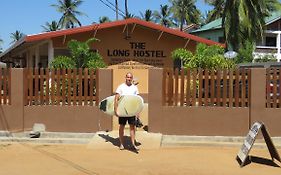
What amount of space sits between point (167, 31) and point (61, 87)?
24.6 ft

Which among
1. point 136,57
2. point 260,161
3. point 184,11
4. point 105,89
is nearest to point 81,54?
point 136,57

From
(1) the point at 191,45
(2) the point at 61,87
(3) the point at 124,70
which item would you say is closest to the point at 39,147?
(2) the point at 61,87

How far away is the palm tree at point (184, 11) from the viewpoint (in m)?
60.2

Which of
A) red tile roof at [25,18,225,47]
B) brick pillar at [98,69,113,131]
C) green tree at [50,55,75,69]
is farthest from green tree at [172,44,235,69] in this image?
brick pillar at [98,69,113,131]

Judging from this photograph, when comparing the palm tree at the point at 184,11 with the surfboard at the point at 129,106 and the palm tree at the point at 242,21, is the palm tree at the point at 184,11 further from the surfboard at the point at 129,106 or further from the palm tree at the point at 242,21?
the surfboard at the point at 129,106

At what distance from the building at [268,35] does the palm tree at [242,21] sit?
540cm

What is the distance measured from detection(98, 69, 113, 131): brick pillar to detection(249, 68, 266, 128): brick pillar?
3378 millimetres

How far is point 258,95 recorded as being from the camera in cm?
1159

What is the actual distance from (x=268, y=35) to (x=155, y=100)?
1390 inches

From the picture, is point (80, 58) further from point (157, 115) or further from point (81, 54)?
point (157, 115)

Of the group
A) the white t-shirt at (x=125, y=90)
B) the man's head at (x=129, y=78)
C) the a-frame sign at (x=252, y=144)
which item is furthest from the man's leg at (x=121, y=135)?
the a-frame sign at (x=252, y=144)

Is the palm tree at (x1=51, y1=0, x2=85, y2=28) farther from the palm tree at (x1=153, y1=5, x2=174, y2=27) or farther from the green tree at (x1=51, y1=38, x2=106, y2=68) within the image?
the green tree at (x1=51, y1=38, x2=106, y2=68)

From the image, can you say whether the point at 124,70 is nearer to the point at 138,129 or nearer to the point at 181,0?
the point at 138,129

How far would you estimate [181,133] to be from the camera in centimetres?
1177
